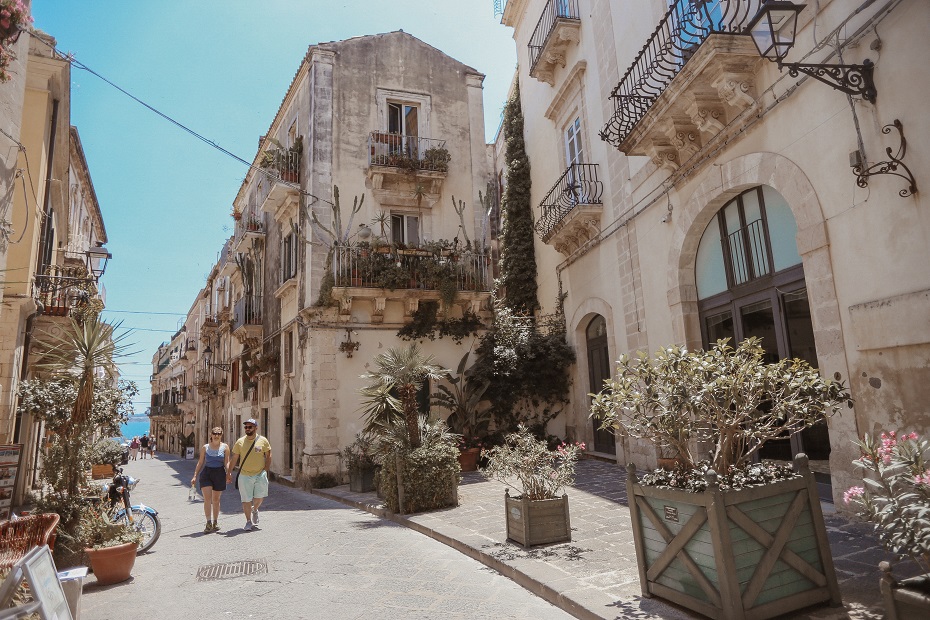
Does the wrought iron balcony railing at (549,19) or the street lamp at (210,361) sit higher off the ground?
the wrought iron balcony railing at (549,19)

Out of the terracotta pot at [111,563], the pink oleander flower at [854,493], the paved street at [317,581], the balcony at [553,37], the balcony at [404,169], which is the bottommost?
the paved street at [317,581]

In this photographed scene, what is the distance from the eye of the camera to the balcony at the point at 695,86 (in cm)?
677

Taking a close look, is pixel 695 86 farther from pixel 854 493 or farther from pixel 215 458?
pixel 215 458

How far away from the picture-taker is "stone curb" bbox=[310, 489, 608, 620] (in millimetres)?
4078

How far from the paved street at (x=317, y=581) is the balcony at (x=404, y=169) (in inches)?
371

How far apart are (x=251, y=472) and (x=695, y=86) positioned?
805 centimetres

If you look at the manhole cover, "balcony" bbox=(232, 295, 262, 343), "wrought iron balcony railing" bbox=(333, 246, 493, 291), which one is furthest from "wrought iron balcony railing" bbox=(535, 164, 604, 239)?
"balcony" bbox=(232, 295, 262, 343)

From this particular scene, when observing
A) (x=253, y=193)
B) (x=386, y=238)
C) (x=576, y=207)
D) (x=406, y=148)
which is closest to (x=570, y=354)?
(x=576, y=207)

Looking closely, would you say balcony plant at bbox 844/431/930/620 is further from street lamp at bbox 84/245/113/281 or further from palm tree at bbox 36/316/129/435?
street lamp at bbox 84/245/113/281

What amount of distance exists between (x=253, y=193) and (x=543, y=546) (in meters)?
20.7

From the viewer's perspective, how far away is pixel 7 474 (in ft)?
25.1

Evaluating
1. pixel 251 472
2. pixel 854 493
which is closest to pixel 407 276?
pixel 251 472

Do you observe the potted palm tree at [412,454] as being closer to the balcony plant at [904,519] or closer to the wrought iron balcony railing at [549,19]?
the balcony plant at [904,519]

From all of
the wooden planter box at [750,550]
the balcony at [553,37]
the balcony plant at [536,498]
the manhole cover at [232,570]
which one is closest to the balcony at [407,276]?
the balcony at [553,37]
